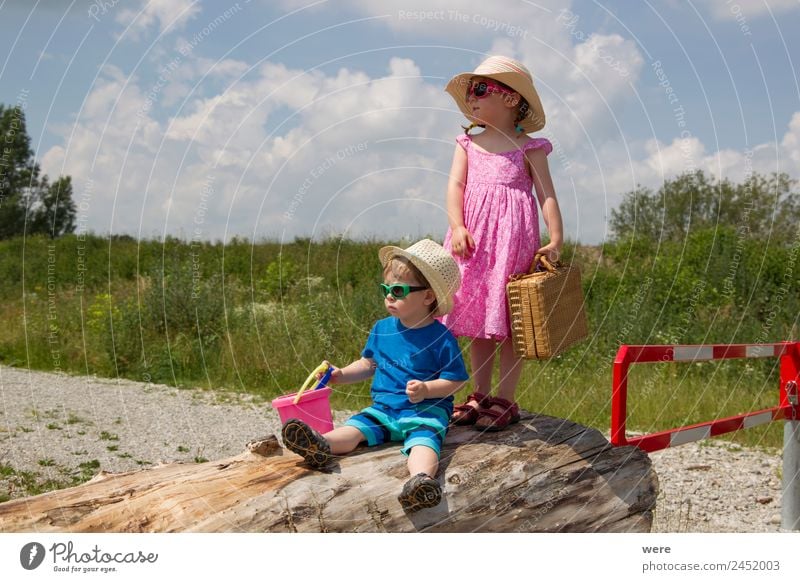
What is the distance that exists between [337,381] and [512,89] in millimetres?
1809

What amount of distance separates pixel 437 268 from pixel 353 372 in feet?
2.17

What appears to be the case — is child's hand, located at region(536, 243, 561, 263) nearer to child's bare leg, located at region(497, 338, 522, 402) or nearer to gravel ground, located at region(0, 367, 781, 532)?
child's bare leg, located at region(497, 338, 522, 402)

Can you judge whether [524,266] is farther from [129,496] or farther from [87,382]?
[87,382]

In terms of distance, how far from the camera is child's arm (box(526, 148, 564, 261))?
4344mm

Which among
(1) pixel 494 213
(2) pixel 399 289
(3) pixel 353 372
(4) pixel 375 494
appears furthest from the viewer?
(1) pixel 494 213

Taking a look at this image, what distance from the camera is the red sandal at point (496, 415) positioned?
4.14 meters

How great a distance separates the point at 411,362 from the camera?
12.7ft

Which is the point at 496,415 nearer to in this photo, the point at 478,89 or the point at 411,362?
the point at 411,362

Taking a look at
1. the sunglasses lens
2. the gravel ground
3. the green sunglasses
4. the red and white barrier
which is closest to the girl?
the sunglasses lens

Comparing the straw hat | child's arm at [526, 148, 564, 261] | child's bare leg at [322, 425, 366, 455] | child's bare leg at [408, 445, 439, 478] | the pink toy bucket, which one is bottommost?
child's bare leg at [408, 445, 439, 478]

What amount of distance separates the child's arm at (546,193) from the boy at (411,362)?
695mm

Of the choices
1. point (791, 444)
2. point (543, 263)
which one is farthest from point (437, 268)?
point (791, 444)

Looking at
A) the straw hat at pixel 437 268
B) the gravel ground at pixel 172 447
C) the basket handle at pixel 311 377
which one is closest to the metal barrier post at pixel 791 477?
the gravel ground at pixel 172 447

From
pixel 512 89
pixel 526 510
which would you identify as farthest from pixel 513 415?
pixel 512 89
